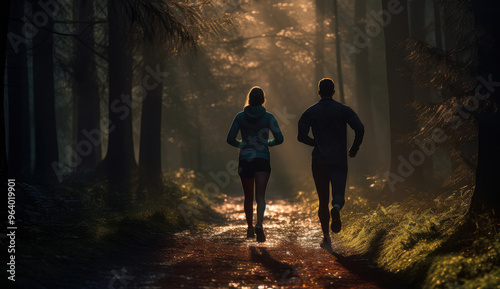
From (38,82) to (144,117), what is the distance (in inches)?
161

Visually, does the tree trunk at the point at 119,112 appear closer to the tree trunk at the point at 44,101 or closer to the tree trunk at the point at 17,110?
the tree trunk at the point at 17,110

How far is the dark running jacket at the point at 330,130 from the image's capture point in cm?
827

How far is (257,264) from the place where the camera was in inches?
276

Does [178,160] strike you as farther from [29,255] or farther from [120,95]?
[29,255]

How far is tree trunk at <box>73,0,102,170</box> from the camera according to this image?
1942 centimetres

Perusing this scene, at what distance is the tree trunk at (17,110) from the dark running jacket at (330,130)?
1129 cm

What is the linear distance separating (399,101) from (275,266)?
7640 mm

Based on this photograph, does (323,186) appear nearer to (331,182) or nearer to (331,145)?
(331,182)

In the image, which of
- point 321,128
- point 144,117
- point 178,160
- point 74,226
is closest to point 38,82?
point 144,117

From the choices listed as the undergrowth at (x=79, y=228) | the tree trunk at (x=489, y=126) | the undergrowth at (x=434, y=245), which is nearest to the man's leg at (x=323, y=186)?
the undergrowth at (x=434, y=245)

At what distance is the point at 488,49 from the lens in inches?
287

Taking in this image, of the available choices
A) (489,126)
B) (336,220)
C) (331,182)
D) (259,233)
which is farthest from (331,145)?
(489,126)

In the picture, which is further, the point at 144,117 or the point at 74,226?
the point at 144,117

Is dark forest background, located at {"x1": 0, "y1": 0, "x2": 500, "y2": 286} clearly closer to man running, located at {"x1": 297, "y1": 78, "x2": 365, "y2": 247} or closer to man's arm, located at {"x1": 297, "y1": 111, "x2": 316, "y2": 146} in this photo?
man running, located at {"x1": 297, "y1": 78, "x2": 365, "y2": 247}
